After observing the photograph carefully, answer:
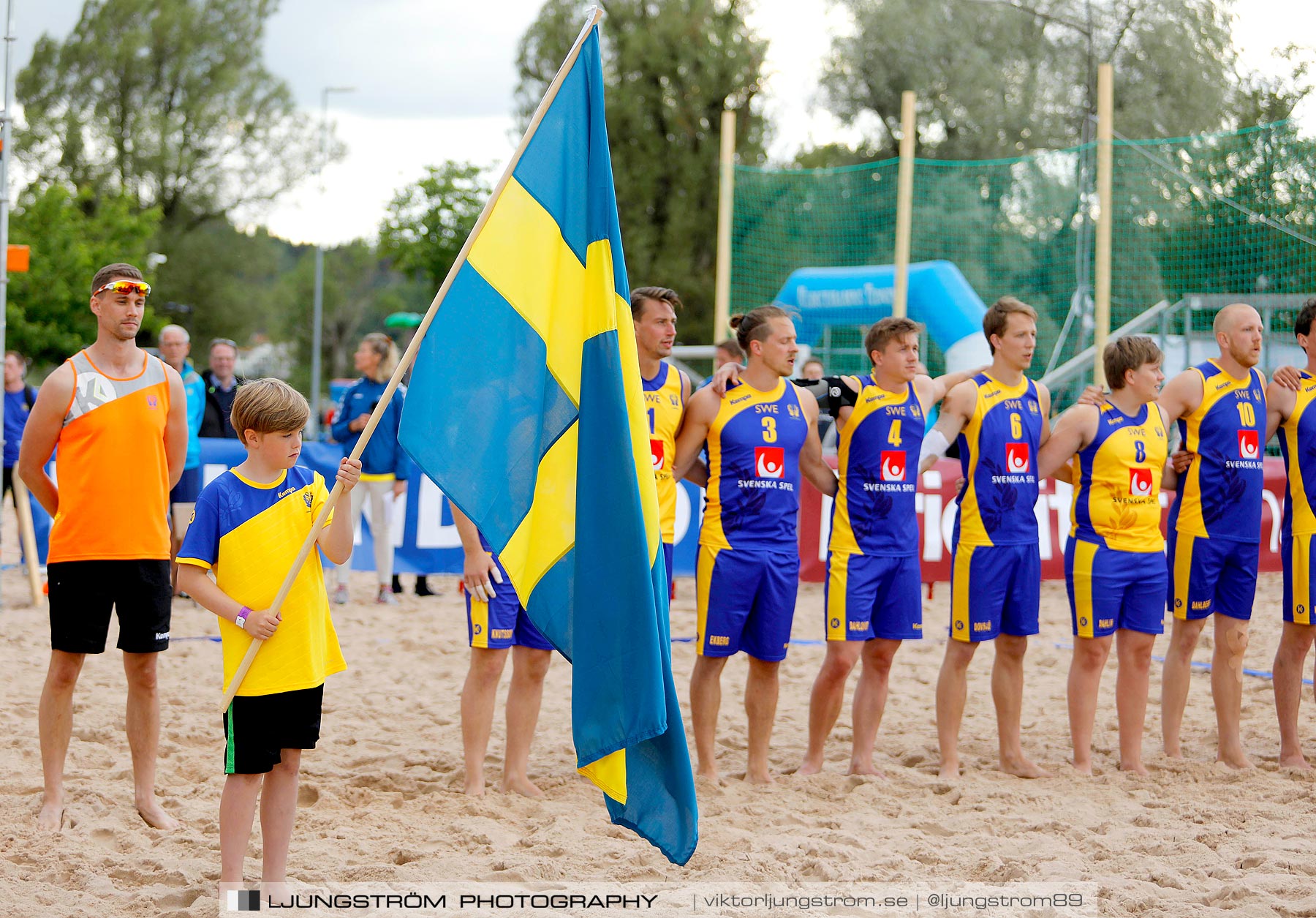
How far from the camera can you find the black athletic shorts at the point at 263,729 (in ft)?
10.8

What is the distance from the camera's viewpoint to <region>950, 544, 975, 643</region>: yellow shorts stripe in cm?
532

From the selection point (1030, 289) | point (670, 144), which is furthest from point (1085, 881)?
point (670, 144)

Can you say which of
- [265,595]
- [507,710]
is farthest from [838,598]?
[265,595]

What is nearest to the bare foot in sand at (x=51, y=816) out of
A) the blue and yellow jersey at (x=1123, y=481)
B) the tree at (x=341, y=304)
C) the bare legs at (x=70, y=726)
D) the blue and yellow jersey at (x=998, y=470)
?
the bare legs at (x=70, y=726)

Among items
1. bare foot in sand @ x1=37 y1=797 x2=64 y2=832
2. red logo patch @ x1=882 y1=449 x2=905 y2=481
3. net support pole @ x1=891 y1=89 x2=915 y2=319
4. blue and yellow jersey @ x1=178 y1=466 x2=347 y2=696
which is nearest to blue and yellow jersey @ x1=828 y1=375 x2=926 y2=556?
red logo patch @ x1=882 y1=449 x2=905 y2=481

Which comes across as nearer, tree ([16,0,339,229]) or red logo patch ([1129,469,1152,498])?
red logo patch ([1129,469,1152,498])

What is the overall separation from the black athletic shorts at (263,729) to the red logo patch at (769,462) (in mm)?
2345

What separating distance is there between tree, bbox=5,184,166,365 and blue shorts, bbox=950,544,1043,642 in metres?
29.1

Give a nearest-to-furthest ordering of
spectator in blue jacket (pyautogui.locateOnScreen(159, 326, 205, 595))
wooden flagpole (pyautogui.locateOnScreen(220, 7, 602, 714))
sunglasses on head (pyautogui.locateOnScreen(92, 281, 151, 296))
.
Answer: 1. wooden flagpole (pyautogui.locateOnScreen(220, 7, 602, 714))
2. sunglasses on head (pyautogui.locateOnScreen(92, 281, 151, 296))
3. spectator in blue jacket (pyautogui.locateOnScreen(159, 326, 205, 595))

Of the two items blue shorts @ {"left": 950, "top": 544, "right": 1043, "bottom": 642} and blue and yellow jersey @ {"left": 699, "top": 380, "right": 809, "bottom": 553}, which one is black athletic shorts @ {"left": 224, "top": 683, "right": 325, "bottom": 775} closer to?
blue and yellow jersey @ {"left": 699, "top": 380, "right": 809, "bottom": 553}

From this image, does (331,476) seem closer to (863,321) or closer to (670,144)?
(863,321)

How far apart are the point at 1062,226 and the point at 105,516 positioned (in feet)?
50.5

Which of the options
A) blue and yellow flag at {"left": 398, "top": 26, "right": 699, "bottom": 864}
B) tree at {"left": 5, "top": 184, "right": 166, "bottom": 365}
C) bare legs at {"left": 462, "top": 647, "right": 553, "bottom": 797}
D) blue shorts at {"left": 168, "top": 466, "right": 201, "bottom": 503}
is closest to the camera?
blue and yellow flag at {"left": 398, "top": 26, "right": 699, "bottom": 864}

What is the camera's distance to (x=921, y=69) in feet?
93.4
